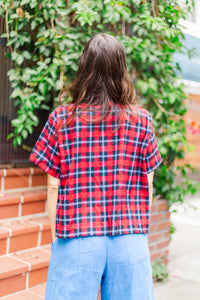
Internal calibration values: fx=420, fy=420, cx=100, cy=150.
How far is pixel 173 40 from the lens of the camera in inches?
157

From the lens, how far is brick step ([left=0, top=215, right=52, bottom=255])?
10.6 ft

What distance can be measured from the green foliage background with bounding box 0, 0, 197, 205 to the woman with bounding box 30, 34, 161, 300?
1.83 meters

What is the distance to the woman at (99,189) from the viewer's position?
1641 mm

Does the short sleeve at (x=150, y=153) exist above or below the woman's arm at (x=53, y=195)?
above

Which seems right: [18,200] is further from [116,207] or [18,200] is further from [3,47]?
[116,207]

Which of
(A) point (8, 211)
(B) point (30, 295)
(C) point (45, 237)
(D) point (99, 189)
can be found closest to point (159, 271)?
(C) point (45, 237)

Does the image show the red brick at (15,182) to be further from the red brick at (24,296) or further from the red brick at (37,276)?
the red brick at (24,296)

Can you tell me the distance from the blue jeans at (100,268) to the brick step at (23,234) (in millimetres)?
1622

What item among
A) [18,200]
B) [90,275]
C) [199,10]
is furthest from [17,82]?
[199,10]

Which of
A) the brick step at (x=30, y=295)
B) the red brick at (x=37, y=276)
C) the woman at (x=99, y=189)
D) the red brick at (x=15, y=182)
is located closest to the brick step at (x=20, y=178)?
the red brick at (x=15, y=182)

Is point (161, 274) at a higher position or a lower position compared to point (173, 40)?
lower

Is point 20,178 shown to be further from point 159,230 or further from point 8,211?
point 159,230

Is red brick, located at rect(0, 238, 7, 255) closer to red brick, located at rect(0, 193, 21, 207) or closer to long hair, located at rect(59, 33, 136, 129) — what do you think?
red brick, located at rect(0, 193, 21, 207)

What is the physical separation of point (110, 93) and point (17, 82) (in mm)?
2201
